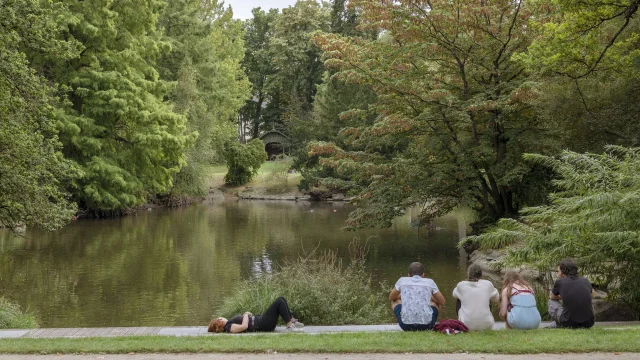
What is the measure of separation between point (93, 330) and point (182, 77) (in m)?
30.7

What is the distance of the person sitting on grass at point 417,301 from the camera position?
8453mm

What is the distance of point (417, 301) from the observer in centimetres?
847

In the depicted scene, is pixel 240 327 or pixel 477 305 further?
pixel 240 327

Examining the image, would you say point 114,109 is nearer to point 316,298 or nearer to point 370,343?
point 316,298

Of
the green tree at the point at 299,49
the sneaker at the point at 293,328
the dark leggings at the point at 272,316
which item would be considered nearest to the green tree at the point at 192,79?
the green tree at the point at 299,49

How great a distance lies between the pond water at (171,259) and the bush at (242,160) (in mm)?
16967

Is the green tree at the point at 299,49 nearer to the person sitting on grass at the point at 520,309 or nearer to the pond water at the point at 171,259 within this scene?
the pond water at the point at 171,259

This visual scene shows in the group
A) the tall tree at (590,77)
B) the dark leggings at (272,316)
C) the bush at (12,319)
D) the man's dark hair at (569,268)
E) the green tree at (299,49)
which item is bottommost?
the bush at (12,319)

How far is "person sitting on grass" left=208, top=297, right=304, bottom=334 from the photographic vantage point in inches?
368

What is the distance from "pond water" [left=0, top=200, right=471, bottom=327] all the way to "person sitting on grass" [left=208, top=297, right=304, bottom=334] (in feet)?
10.8

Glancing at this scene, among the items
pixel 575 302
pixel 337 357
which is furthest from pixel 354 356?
pixel 575 302

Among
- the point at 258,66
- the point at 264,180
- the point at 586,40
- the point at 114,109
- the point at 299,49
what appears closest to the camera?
the point at 586,40

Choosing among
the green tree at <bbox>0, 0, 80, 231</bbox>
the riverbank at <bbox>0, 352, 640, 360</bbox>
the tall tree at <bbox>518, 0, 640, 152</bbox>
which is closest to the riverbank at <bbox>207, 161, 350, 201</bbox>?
the tall tree at <bbox>518, 0, 640, 152</bbox>

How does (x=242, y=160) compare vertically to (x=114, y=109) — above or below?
below
